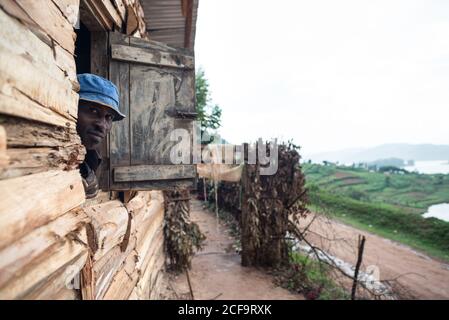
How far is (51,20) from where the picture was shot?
3.78 ft

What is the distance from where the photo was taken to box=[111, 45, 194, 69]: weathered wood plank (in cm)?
224

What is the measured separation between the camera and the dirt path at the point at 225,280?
5473mm

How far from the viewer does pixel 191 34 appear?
410cm

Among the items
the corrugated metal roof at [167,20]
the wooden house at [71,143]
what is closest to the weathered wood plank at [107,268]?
the wooden house at [71,143]

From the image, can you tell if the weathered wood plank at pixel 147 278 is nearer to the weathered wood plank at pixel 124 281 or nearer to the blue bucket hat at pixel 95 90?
→ the weathered wood plank at pixel 124 281

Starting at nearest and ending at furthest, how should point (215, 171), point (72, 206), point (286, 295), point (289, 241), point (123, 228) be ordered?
point (72, 206)
point (123, 228)
point (286, 295)
point (289, 241)
point (215, 171)

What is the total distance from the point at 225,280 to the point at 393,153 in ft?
294

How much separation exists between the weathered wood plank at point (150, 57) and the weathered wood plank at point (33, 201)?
4.40 feet

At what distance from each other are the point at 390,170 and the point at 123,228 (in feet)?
95.7

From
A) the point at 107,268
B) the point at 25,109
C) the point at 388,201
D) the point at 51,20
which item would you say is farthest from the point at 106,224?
the point at 388,201

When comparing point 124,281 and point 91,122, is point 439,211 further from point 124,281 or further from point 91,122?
point 91,122
